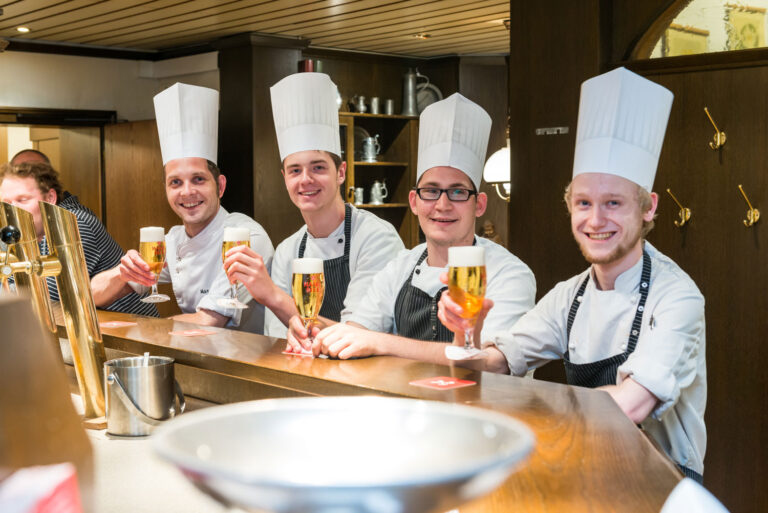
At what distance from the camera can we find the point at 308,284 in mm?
1899

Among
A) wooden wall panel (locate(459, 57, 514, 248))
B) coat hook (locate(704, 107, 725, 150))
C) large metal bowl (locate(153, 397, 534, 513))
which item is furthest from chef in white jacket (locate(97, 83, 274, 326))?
wooden wall panel (locate(459, 57, 514, 248))

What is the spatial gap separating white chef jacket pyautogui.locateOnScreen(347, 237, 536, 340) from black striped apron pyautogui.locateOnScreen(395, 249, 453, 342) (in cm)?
2

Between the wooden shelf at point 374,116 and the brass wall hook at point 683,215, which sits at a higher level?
the wooden shelf at point 374,116

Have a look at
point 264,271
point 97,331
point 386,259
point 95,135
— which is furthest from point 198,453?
point 95,135

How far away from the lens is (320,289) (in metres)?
1.92

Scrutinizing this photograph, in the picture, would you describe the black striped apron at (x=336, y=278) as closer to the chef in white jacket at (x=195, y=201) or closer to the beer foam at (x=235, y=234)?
the chef in white jacket at (x=195, y=201)

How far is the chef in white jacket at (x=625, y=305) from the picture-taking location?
1.95 metres

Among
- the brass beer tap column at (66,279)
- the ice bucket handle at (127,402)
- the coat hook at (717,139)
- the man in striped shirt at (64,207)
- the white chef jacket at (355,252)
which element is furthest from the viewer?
the coat hook at (717,139)

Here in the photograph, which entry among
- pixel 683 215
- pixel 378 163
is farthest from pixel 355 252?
pixel 378 163

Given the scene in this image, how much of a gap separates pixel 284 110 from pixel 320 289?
142 centimetres

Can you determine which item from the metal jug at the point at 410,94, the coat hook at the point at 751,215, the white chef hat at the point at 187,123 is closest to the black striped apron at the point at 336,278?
the white chef hat at the point at 187,123

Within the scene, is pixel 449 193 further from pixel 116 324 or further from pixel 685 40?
pixel 685 40

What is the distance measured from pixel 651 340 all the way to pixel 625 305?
17cm

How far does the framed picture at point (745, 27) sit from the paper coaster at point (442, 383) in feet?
8.62
